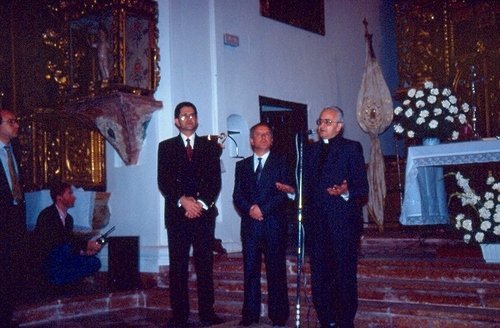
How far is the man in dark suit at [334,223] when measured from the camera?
14.1 ft

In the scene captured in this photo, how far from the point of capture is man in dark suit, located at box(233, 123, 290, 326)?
16.2 ft

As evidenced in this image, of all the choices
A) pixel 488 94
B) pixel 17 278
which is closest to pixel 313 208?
pixel 17 278

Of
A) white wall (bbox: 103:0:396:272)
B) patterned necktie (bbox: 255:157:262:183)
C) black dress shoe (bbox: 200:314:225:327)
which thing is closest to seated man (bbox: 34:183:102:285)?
white wall (bbox: 103:0:396:272)

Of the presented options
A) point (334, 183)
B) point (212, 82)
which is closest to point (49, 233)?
point (212, 82)

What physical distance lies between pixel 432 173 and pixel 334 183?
127 inches

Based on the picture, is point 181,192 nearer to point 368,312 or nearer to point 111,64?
point 368,312

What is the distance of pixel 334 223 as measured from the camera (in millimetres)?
4367

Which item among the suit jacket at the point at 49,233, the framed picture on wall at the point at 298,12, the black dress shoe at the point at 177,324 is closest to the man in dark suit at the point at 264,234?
the black dress shoe at the point at 177,324

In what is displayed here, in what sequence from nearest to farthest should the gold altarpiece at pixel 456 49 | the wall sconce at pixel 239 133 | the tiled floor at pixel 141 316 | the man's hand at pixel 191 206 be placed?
the man's hand at pixel 191 206 < the tiled floor at pixel 141 316 < the wall sconce at pixel 239 133 < the gold altarpiece at pixel 456 49

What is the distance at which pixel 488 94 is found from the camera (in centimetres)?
904

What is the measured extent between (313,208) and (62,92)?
4324 millimetres

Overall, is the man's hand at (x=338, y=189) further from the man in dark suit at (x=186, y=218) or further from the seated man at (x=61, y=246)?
the seated man at (x=61, y=246)

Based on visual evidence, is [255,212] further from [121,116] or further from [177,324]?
[121,116]

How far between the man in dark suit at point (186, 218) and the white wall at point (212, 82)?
6.05ft
